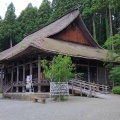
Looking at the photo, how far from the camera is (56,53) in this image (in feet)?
55.9

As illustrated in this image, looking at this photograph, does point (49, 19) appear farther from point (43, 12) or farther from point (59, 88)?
point (59, 88)

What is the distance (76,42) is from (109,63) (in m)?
4.75

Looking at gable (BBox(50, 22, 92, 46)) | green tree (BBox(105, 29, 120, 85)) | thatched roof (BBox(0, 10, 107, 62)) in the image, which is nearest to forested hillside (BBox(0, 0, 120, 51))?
thatched roof (BBox(0, 10, 107, 62))

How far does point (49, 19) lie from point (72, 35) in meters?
15.3

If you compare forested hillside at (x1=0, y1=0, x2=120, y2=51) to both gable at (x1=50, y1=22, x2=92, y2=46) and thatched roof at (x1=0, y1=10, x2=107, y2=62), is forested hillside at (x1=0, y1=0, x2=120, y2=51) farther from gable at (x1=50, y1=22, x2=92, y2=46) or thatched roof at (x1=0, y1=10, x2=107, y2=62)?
gable at (x1=50, y1=22, x2=92, y2=46)

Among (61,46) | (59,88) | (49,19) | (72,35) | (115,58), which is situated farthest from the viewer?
(49,19)

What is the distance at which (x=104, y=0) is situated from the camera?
27625 mm

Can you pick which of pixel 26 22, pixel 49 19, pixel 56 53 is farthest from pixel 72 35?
pixel 26 22

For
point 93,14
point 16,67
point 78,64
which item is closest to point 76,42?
point 78,64

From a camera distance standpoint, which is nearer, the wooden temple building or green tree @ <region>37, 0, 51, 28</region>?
the wooden temple building

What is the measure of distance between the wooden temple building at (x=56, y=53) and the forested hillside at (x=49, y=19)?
24.6 feet

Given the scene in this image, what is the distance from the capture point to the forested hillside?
32.9 metres

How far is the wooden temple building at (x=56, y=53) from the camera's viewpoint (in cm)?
1794

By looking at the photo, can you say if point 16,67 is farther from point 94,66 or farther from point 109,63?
point 109,63
